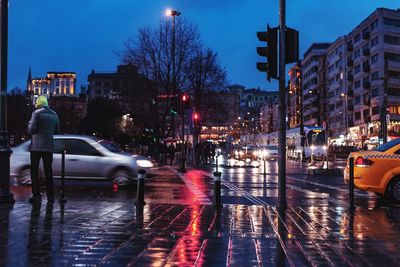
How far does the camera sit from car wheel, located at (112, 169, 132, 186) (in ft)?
55.0

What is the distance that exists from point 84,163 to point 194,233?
9076mm

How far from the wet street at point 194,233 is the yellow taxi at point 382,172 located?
42cm

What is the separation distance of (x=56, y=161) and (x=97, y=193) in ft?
8.89

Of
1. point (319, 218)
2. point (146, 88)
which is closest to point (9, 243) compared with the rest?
point (319, 218)

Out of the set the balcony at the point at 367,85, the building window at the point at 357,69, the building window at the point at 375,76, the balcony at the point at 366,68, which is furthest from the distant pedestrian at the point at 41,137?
the building window at the point at 357,69

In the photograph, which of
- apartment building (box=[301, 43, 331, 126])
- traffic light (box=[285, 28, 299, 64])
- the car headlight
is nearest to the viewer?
traffic light (box=[285, 28, 299, 64])

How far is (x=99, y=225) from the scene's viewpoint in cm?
882

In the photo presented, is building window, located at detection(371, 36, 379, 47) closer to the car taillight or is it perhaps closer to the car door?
the car taillight

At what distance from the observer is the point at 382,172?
45.1ft

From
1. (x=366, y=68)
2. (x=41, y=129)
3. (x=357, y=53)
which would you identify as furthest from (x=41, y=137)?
(x=357, y=53)

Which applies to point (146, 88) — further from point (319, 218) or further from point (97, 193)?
point (319, 218)

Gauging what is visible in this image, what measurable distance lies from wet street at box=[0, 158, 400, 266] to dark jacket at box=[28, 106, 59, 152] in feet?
3.92

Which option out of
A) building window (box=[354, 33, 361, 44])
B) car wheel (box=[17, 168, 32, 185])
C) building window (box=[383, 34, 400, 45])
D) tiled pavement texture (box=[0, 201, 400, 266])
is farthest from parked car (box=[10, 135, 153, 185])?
building window (box=[354, 33, 361, 44])

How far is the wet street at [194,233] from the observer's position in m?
6.54
